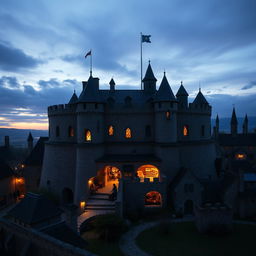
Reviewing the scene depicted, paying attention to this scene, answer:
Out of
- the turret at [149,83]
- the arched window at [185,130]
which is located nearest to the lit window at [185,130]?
the arched window at [185,130]

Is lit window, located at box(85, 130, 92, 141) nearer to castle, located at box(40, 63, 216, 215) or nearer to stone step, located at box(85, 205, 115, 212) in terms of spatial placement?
castle, located at box(40, 63, 216, 215)

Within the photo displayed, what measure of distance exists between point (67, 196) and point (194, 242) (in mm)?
20106

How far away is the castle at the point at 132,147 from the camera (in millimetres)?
27328

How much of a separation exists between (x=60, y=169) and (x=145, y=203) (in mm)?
14116

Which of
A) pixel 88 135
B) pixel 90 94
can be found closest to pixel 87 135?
pixel 88 135

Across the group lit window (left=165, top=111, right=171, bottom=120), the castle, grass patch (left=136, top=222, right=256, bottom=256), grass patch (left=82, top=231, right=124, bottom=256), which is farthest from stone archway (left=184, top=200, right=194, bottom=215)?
lit window (left=165, top=111, right=171, bottom=120)

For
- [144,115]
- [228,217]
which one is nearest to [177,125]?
[144,115]

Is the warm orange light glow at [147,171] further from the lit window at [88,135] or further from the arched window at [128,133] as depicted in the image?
the lit window at [88,135]

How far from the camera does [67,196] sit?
3262 centimetres

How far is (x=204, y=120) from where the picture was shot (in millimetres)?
35594

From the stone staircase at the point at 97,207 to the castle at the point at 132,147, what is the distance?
982mm

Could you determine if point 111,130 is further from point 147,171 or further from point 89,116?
point 147,171

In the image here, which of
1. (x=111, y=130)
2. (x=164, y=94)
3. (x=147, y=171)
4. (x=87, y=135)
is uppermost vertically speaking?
(x=164, y=94)

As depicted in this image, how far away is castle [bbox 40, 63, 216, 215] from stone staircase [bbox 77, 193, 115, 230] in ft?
3.22
